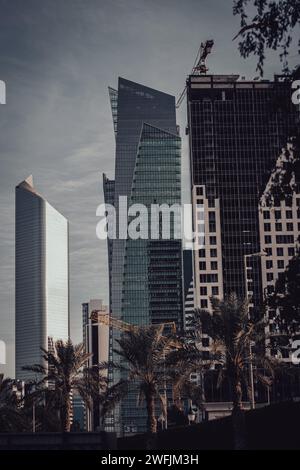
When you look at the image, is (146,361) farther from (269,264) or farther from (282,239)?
(282,239)

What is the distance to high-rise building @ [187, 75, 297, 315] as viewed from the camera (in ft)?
611

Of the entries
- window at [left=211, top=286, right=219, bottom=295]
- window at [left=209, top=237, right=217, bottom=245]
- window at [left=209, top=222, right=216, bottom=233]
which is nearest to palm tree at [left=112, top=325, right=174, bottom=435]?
window at [left=211, top=286, right=219, bottom=295]

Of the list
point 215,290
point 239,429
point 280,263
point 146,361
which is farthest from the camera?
point 280,263

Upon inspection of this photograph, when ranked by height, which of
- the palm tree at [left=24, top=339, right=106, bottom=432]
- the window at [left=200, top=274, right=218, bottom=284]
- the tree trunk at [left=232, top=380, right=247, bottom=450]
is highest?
the window at [left=200, top=274, right=218, bottom=284]

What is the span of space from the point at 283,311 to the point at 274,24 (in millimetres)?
7911

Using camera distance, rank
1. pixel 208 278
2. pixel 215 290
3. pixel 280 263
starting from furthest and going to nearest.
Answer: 1. pixel 280 263
2. pixel 208 278
3. pixel 215 290

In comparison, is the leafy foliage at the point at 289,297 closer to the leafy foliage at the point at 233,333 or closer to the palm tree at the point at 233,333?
the palm tree at the point at 233,333

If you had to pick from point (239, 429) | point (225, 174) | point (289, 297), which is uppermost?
point (225, 174)

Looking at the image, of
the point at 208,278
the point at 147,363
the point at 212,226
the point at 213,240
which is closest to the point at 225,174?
the point at 212,226

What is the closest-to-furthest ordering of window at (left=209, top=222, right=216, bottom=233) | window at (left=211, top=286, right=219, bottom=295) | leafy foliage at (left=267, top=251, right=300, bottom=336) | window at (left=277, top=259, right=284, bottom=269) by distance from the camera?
leafy foliage at (left=267, top=251, right=300, bottom=336) < window at (left=211, top=286, right=219, bottom=295) < window at (left=277, top=259, right=284, bottom=269) < window at (left=209, top=222, right=216, bottom=233)

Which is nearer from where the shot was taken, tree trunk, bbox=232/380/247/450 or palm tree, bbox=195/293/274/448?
tree trunk, bbox=232/380/247/450

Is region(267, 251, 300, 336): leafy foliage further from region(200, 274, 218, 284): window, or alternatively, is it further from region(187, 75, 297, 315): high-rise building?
region(200, 274, 218, 284): window

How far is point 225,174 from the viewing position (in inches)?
7559

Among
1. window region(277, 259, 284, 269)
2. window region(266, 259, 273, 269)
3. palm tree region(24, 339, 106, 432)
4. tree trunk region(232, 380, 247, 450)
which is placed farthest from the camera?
window region(266, 259, 273, 269)
